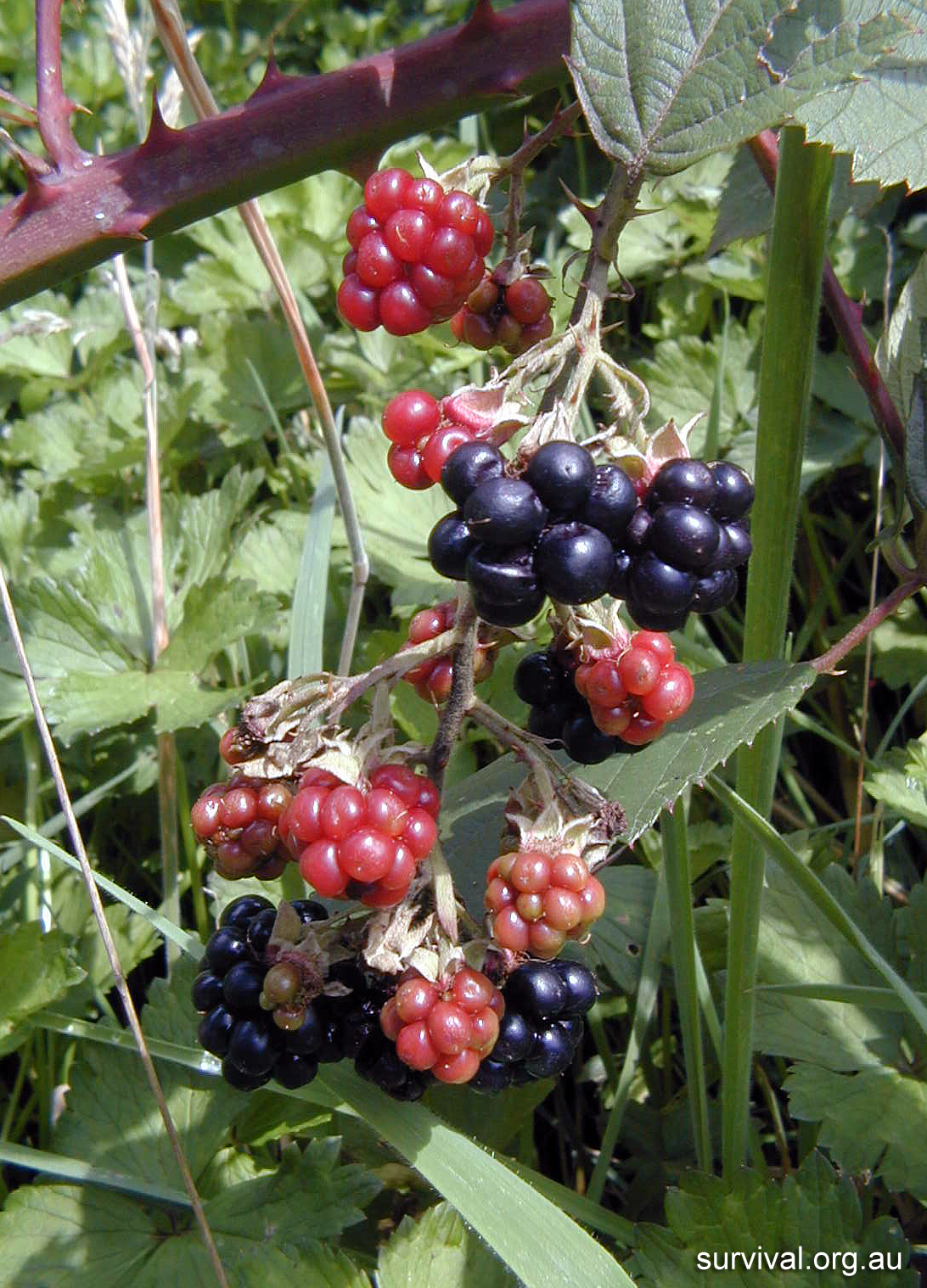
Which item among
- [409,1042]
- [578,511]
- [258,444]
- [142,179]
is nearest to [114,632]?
[258,444]

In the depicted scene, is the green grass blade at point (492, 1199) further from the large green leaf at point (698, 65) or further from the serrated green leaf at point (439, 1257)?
the large green leaf at point (698, 65)

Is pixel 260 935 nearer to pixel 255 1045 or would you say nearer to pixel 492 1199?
pixel 255 1045

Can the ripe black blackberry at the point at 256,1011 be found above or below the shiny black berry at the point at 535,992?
above

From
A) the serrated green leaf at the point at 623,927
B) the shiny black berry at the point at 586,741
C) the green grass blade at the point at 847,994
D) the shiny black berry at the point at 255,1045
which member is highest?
the shiny black berry at the point at 586,741

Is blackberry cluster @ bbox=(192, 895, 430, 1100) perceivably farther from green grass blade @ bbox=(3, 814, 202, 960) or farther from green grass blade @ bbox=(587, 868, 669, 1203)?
green grass blade @ bbox=(587, 868, 669, 1203)

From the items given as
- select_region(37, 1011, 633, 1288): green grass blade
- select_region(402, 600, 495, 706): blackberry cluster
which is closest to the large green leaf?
select_region(402, 600, 495, 706): blackberry cluster

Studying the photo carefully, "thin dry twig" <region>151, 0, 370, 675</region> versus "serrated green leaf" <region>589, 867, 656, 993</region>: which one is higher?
"thin dry twig" <region>151, 0, 370, 675</region>

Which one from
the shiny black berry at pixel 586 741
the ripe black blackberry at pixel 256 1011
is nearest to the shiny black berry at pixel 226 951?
the ripe black blackberry at pixel 256 1011
